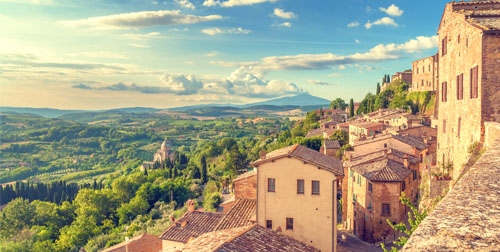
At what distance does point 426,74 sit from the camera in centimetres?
7444

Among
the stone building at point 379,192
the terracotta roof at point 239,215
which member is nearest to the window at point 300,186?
the terracotta roof at point 239,215

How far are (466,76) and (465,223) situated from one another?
51.1ft

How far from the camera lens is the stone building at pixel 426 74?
71363 millimetres

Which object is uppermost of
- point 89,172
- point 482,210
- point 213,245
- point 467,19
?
point 467,19

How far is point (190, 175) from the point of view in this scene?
90.1 m

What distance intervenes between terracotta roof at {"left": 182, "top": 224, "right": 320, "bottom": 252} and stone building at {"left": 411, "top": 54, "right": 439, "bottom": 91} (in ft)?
200

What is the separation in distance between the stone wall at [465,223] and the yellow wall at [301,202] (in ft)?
52.0

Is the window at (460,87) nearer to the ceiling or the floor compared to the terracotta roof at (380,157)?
nearer to the ceiling

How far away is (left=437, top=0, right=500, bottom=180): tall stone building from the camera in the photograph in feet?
50.5

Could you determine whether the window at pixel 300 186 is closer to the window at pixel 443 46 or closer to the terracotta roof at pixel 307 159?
the terracotta roof at pixel 307 159

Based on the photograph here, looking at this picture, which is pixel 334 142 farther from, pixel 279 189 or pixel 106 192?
pixel 106 192

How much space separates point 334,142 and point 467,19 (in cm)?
3835

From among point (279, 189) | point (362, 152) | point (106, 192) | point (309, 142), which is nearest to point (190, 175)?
point (106, 192)

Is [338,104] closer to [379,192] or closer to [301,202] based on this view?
[379,192]
